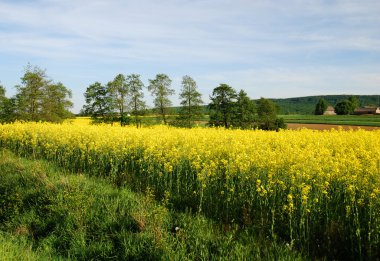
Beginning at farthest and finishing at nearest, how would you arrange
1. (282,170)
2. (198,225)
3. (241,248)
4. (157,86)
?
(157,86) → (282,170) → (198,225) → (241,248)

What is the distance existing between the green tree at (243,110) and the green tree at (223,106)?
80 centimetres

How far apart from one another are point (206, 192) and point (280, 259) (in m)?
3.16

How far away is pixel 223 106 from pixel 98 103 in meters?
17.8

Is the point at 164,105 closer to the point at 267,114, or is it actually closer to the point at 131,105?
the point at 131,105

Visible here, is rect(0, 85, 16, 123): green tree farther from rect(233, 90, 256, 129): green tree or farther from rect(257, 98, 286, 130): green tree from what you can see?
rect(257, 98, 286, 130): green tree

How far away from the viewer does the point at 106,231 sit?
6.53 meters

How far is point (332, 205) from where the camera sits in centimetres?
680

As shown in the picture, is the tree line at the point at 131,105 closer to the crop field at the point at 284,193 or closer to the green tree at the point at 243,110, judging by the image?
the green tree at the point at 243,110

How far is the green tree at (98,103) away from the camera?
46344 millimetres

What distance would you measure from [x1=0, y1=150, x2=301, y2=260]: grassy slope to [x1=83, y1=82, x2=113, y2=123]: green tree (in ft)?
126

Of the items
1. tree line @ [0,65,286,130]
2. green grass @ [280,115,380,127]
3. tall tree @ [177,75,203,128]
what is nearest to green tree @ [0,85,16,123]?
tree line @ [0,65,286,130]

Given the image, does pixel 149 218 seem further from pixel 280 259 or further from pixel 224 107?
pixel 224 107

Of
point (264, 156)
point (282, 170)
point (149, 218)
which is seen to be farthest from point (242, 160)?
point (149, 218)

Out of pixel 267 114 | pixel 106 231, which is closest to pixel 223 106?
pixel 267 114
